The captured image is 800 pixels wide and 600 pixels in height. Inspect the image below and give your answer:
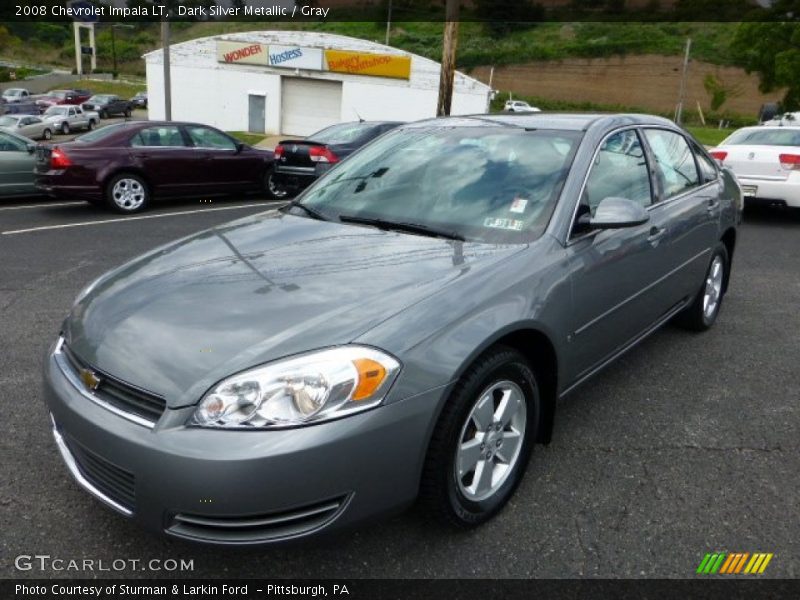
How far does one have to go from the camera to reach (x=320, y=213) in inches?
130

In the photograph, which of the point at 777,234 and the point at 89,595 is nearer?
the point at 89,595

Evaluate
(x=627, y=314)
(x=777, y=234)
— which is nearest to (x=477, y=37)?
(x=777, y=234)

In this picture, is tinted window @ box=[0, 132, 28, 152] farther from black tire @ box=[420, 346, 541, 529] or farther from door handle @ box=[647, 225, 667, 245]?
black tire @ box=[420, 346, 541, 529]

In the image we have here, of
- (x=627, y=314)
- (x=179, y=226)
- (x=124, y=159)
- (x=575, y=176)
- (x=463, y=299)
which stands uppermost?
(x=575, y=176)

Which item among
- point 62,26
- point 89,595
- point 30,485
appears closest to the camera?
point 89,595

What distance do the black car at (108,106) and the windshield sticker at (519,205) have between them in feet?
158

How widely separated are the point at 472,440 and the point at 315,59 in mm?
34038

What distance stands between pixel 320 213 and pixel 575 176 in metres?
1.24

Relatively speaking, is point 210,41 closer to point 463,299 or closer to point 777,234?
point 777,234

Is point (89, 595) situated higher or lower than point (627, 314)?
lower

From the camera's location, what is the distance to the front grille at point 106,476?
79.7 inches

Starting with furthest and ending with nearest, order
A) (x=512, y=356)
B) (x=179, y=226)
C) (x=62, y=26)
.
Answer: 1. (x=62, y=26)
2. (x=179, y=226)
3. (x=512, y=356)

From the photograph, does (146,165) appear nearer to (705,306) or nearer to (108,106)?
(705,306)

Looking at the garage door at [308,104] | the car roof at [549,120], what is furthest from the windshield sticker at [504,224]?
the garage door at [308,104]
